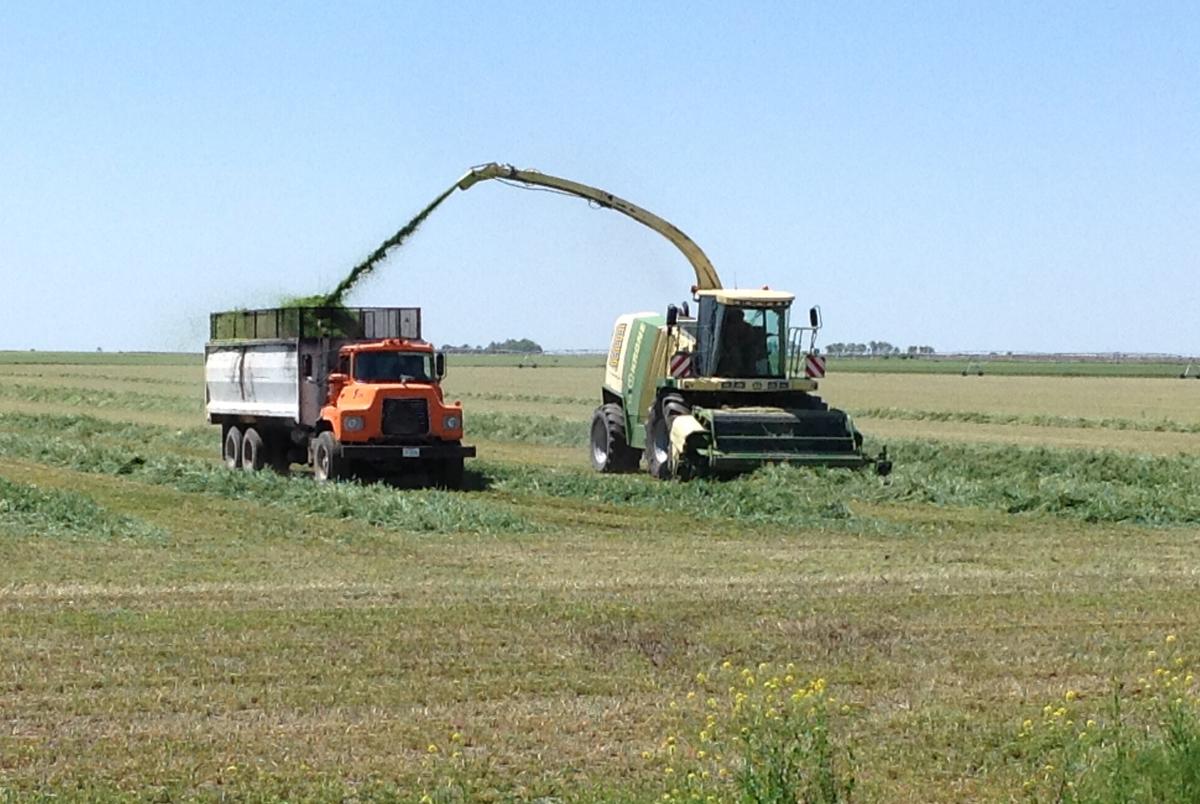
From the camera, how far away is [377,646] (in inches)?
409

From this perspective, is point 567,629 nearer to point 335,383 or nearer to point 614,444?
point 335,383

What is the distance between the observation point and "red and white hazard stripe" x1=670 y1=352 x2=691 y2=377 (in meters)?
23.5

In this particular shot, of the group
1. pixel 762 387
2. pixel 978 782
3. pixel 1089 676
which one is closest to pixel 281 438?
pixel 762 387

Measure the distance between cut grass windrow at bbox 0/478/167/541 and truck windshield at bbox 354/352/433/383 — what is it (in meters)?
5.18

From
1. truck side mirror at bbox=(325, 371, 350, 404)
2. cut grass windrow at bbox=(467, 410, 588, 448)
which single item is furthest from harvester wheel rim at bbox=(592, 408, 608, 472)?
cut grass windrow at bbox=(467, 410, 588, 448)

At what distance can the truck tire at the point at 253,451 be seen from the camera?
26.0m

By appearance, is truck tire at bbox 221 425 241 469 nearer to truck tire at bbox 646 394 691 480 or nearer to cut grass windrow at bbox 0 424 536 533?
cut grass windrow at bbox 0 424 536 533

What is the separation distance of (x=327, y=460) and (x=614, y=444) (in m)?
4.68

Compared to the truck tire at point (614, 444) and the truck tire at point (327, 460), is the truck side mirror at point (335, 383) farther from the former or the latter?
the truck tire at point (614, 444)

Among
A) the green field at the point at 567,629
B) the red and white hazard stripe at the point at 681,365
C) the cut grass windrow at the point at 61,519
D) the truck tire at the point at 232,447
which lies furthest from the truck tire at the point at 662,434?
the cut grass windrow at the point at 61,519

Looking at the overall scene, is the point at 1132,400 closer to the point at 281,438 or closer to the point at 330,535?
the point at 281,438

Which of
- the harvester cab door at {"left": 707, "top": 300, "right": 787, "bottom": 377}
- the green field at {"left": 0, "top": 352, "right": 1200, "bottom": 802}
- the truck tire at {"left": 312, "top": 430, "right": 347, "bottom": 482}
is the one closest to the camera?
the green field at {"left": 0, "top": 352, "right": 1200, "bottom": 802}

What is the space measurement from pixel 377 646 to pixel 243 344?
1678 centimetres

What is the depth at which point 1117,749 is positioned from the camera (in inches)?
263
